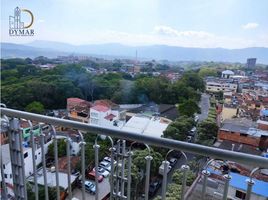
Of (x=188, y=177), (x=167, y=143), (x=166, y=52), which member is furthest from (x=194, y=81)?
(x=167, y=143)

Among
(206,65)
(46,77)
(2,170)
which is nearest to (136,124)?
(46,77)

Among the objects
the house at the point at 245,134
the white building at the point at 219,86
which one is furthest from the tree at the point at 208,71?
the house at the point at 245,134

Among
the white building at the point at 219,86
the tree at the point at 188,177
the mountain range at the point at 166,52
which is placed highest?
the mountain range at the point at 166,52

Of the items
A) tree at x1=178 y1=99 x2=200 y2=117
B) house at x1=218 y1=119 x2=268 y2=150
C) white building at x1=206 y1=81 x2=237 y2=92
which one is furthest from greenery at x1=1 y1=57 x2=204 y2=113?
house at x1=218 y1=119 x2=268 y2=150

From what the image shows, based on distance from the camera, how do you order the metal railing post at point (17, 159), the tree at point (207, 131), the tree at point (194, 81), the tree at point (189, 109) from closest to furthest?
the metal railing post at point (17, 159), the tree at point (207, 131), the tree at point (189, 109), the tree at point (194, 81)

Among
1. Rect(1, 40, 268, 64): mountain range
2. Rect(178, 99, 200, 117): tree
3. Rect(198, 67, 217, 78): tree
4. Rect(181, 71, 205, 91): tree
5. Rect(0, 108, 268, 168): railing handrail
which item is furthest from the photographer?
Rect(198, 67, 217, 78): tree

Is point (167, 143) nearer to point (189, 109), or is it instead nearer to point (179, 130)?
point (179, 130)

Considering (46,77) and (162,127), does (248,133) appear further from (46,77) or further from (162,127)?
(46,77)

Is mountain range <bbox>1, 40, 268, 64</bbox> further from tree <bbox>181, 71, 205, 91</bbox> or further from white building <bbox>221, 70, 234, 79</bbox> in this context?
white building <bbox>221, 70, 234, 79</bbox>

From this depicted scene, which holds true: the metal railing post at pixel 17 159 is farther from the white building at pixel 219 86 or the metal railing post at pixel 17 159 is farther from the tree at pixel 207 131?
the white building at pixel 219 86
